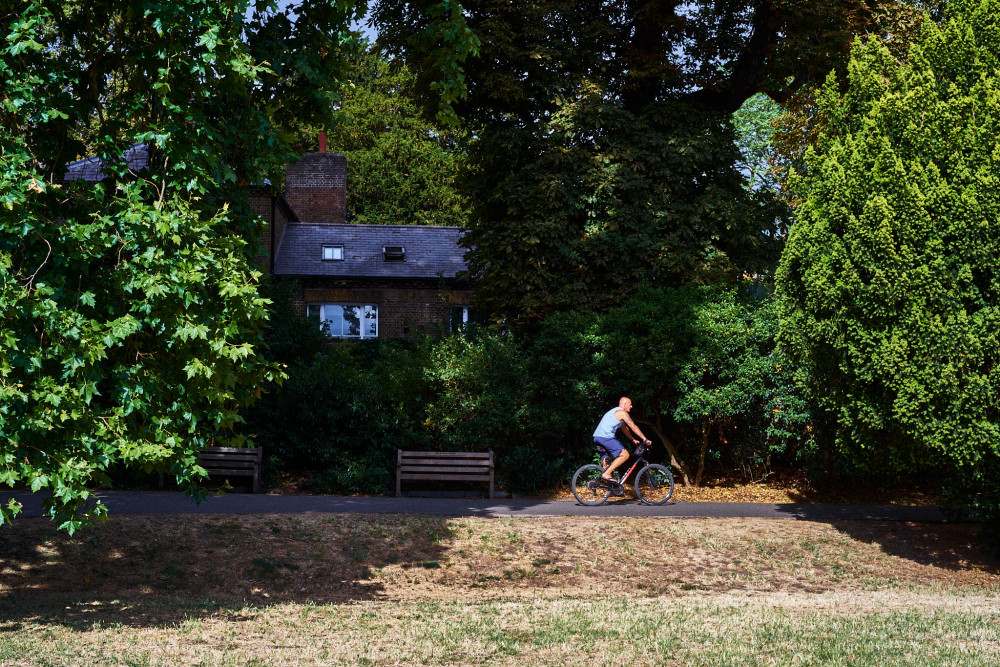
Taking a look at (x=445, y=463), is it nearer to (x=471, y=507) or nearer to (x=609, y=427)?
(x=471, y=507)

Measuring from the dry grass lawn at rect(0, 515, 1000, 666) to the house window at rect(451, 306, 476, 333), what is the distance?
670cm

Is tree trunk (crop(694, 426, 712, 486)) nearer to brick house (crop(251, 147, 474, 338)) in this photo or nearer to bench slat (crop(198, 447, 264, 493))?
bench slat (crop(198, 447, 264, 493))

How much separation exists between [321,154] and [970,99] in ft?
95.8

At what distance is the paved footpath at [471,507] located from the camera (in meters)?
13.1

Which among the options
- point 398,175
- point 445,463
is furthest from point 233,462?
point 398,175

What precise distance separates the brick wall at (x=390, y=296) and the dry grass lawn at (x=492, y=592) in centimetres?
2090

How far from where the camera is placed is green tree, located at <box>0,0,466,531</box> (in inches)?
299

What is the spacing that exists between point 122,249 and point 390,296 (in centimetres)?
2561

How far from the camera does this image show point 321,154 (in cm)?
3731

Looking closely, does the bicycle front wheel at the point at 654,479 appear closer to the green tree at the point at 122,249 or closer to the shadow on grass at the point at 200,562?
the shadow on grass at the point at 200,562

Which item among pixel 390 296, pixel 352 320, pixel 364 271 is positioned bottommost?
pixel 352 320

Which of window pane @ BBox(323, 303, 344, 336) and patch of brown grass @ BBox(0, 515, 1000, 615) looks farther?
window pane @ BBox(323, 303, 344, 336)

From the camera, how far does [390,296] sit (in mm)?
33562

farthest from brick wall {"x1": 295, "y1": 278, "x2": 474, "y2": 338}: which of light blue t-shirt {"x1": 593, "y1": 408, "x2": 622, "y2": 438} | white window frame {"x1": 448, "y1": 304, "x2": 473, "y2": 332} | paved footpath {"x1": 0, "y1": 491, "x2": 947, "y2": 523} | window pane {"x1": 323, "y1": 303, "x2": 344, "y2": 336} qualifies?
light blue t-shirt {"x1": 593, "y1": 408, "x2": 622, "y2": 438}
